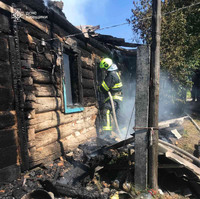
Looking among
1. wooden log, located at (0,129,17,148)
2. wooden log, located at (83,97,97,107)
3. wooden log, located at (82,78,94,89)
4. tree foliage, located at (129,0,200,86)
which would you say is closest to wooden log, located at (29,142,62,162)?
wooden log, located at (0,129,17,148)

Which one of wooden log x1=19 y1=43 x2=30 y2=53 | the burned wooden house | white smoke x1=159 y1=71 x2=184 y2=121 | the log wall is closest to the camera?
the burned wooden house

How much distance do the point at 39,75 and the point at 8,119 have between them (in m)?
1.15

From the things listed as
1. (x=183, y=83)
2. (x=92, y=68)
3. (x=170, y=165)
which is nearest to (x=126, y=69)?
(x=183, y=83)

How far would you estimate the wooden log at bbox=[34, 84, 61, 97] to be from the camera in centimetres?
345

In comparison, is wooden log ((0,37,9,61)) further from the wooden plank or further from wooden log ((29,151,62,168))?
wooden log ((29,151,62,168))

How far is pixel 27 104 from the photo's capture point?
10.3 ft

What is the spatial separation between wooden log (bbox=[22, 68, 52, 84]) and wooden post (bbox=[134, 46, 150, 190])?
2.09 metres

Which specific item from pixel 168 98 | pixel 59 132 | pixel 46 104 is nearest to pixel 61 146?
pixel 59 132

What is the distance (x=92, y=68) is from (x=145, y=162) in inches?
158

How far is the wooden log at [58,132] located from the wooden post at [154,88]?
2.24m

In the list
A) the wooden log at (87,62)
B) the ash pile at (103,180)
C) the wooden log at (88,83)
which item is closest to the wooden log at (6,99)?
the ash pile at (103,180)

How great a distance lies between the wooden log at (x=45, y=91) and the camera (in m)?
3.45

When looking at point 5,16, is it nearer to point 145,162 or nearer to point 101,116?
point 145,162

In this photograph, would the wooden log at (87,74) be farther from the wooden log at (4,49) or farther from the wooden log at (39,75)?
the wooden log at (4,49)
